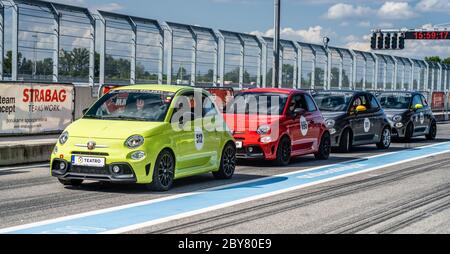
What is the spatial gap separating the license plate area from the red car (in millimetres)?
5240

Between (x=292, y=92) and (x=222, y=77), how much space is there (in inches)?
384

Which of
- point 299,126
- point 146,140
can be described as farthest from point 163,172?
point 299,126

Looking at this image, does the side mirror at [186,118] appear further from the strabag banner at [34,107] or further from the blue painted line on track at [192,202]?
the strabag banner at [34,107]

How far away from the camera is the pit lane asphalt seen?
8828mm

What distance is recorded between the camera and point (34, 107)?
17.7 meters

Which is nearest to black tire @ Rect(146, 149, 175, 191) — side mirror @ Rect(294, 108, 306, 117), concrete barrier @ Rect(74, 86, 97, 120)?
side mirror @ Rect(294, 108, 306, 117)

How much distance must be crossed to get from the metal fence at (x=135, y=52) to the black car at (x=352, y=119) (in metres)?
5.00

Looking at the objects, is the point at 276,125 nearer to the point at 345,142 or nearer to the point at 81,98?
the point at 345,142

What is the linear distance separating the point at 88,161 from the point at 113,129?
1.99 ft

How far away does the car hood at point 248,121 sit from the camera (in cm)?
1590

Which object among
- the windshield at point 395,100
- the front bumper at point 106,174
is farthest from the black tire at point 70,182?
the windshield at point 395,100
